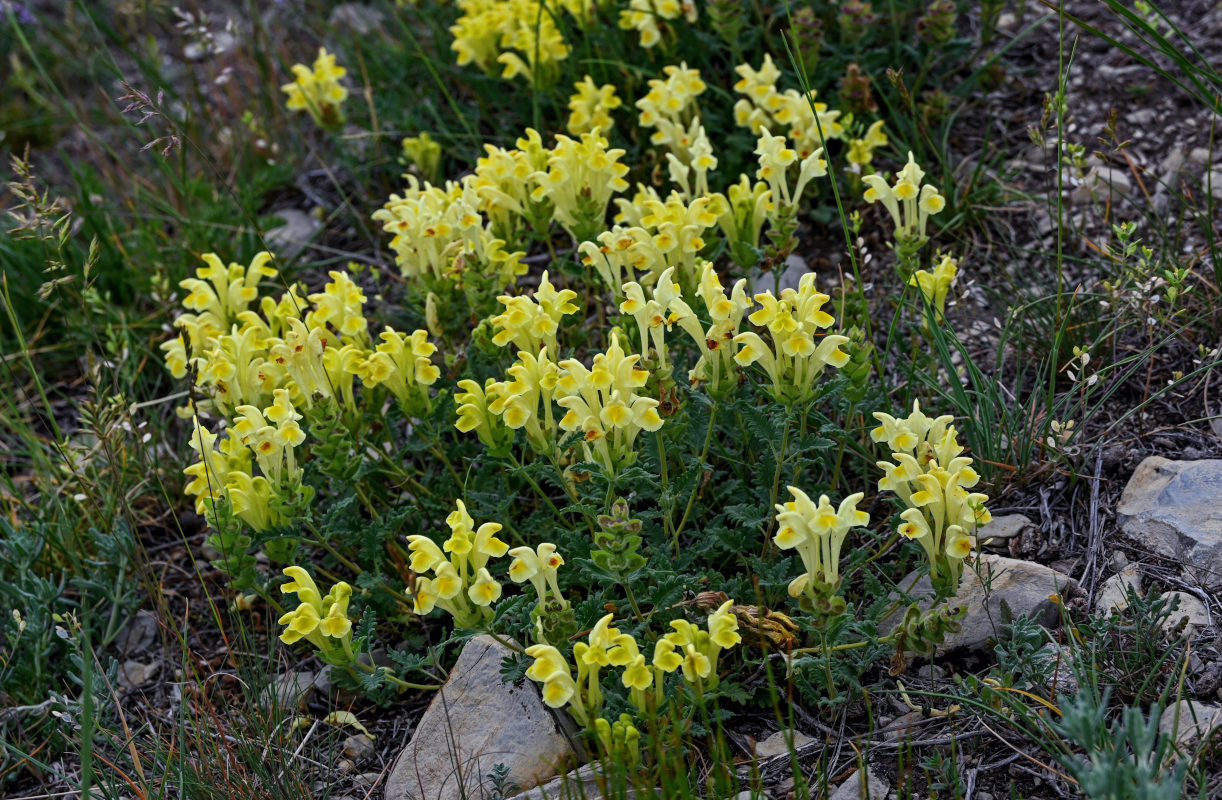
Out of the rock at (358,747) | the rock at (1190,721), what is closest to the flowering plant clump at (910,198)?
the rock at (1190,721)

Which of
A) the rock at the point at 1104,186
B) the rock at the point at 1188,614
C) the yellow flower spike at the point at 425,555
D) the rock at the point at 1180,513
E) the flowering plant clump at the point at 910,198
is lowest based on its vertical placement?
the rock at the point at 1188,614

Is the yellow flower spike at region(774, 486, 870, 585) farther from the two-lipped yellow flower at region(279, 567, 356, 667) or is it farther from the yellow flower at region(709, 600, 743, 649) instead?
the two-lipped yellow flower at region(279, 567, 356, 667)

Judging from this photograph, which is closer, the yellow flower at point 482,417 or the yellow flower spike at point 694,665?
the yellow flower spike at point 694,665

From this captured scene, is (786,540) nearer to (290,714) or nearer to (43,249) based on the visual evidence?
(290,714)

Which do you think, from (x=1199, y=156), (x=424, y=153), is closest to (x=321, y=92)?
(x=424, y=153)

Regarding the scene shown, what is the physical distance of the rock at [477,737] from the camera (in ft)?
8.74

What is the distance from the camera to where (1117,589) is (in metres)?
2.75

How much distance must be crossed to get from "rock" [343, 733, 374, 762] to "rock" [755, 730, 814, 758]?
111 centimetres

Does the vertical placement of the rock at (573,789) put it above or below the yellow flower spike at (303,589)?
below

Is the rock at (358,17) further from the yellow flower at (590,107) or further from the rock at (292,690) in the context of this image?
the rock at (292,690)

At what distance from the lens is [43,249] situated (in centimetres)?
470

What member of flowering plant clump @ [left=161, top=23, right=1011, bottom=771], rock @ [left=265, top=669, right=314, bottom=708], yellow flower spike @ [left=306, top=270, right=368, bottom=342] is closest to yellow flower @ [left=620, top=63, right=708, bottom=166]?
flowering plant clump @ [left=161, top=23, right=1011, bottom=771]

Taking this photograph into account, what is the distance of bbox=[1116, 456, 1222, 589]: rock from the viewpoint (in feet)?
8.88

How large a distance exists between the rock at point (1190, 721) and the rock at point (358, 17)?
210 inches
